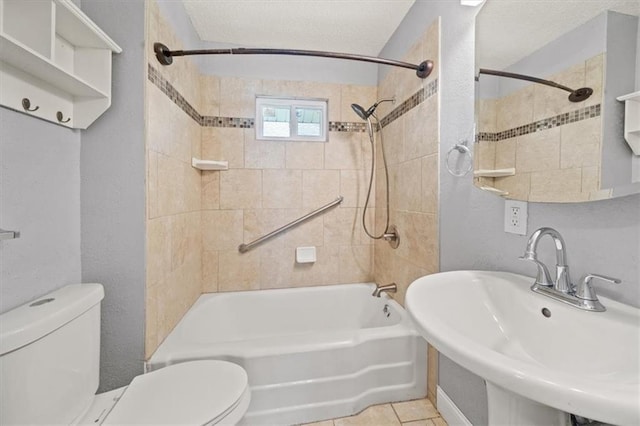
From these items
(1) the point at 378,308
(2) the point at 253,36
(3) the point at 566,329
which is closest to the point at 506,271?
(3) the point at 566,329

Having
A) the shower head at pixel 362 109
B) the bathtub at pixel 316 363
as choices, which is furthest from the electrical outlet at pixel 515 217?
the shower head at pixel 362 109

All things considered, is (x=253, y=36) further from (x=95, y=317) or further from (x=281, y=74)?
(x=95, y=317)

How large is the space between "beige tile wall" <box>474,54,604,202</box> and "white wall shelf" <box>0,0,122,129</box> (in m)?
1.56

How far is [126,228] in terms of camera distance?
123 centimetres

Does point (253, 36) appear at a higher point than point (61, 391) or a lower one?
higher

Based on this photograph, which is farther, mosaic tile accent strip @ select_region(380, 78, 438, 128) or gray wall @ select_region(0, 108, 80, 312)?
mosaic tile accent strip @ select_region(380, 78, 438, 128)

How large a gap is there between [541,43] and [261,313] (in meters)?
2.13

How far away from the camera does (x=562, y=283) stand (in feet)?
2.60

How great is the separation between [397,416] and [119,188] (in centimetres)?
178

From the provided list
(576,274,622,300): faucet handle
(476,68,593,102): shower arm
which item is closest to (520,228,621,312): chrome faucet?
(576,274,622,300): faucet handle

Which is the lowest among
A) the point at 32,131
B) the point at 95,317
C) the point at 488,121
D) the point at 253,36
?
the point at 95,317

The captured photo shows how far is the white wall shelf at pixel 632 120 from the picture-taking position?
2.22ft

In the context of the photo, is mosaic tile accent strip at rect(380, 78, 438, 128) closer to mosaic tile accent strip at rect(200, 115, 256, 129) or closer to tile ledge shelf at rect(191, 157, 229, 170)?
mosaic tile accent strip at rect(200, 115, 256, 129)

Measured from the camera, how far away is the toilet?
0.76m
